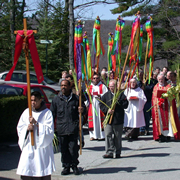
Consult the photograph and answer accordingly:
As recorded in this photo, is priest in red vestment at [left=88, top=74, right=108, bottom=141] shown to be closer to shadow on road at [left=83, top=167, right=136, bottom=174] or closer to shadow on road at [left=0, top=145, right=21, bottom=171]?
shadow on road at [left=0, top=145, right=21, bottom=171]

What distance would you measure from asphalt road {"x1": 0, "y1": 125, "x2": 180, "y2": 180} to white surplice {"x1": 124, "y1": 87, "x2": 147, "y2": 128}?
64cm

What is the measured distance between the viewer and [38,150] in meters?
4.44

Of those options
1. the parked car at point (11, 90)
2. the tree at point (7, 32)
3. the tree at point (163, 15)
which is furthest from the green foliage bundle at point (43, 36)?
the parked car at point (11, 90)

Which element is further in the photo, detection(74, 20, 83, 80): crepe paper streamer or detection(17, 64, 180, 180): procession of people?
detection(74, 20, 83, 80): crepe paper streamer

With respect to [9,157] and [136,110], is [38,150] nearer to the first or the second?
[9,157]

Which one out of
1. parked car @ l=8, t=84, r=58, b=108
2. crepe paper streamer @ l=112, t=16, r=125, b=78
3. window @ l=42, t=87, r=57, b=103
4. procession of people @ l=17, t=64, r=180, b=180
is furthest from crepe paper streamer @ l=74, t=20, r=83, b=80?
window @ l=42, t=87, r=57, b=103

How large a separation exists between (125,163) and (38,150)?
2.84 meters

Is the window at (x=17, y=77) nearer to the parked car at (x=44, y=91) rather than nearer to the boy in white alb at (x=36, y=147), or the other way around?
the parked car at (x=44, y=91)

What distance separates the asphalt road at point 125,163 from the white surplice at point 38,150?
4.71ft

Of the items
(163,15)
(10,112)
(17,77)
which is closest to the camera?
(10,112)

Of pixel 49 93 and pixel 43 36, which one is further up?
pixel 43 36

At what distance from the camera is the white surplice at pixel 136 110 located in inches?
373

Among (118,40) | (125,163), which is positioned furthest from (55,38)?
(125,163)

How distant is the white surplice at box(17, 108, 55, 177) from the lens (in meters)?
4.41
